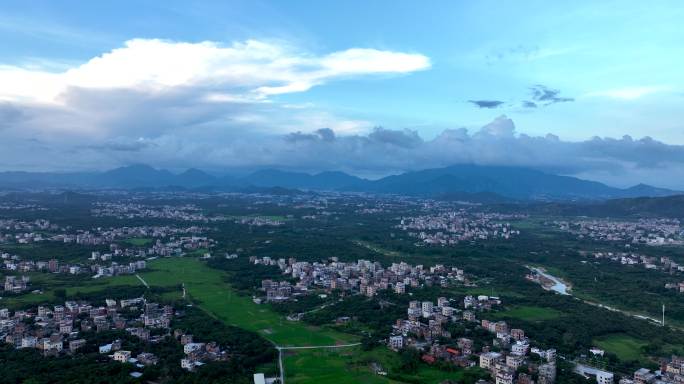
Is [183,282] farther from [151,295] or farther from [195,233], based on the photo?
[195,233]

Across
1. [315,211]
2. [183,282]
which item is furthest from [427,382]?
[315,211]

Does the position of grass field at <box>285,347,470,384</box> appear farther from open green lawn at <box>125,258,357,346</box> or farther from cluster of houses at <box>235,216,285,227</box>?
cluster of houses at <box>235,216,285,227</box>

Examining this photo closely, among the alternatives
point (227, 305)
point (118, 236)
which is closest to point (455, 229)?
point (118, 236)

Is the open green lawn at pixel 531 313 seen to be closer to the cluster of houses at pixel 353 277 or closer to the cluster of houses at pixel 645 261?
the cluster of houses at pixel 353 277

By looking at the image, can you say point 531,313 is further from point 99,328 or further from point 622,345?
point 99,328

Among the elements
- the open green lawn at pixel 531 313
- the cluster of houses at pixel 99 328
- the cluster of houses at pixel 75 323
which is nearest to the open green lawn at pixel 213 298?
the cluster of houses at pixel 75 323
